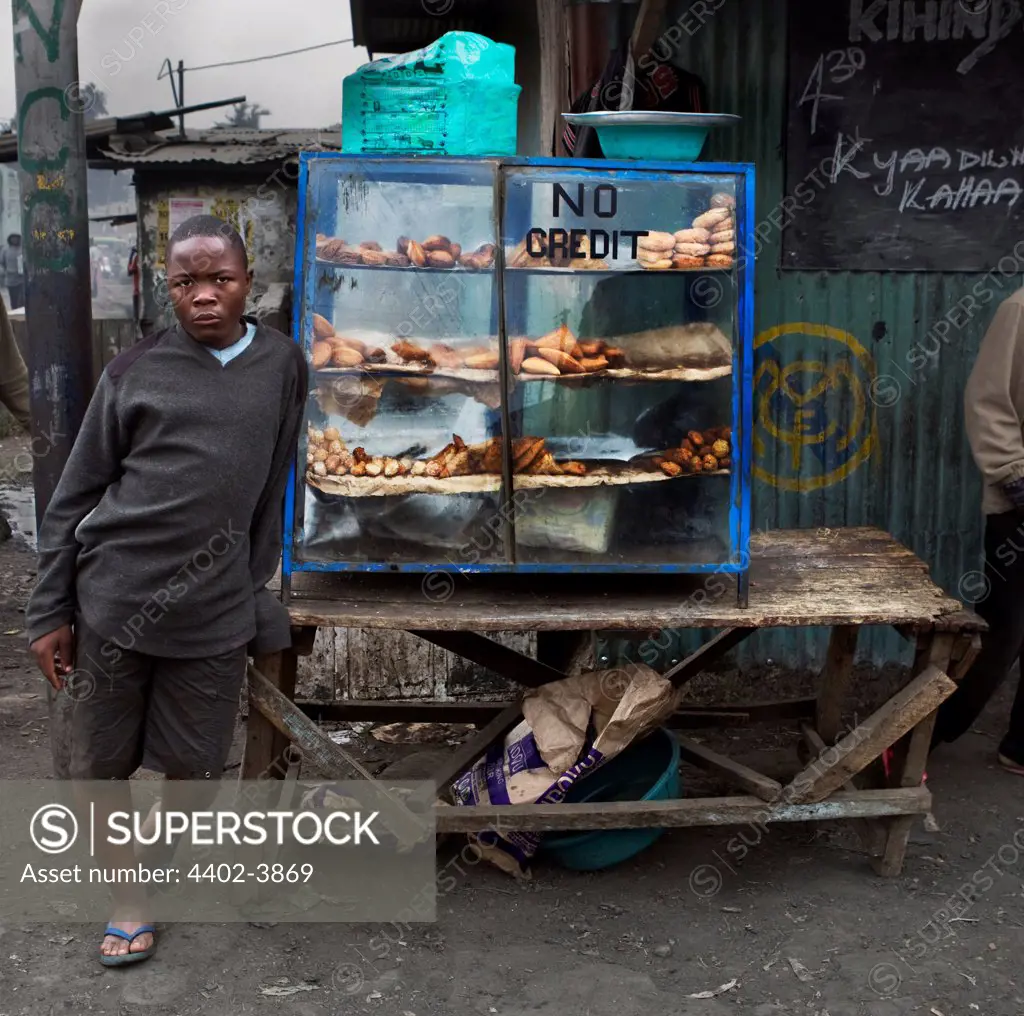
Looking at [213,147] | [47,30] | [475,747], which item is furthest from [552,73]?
[213,147]

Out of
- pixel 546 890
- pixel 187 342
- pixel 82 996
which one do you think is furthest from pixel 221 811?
pixel 187 342

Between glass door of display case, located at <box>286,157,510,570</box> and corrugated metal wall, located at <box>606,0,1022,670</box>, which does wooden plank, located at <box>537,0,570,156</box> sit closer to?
corrugated metal wall, located at <box>606,0,1022,670</box>

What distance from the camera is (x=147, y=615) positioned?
301 centimetres

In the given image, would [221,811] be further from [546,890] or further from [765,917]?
[765,917]

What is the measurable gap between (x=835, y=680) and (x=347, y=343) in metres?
2.04

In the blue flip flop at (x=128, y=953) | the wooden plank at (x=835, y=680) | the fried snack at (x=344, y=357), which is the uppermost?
the fried snack at (x=344, y=357)

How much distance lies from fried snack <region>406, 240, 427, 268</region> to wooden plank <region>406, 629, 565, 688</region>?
1.31 metres

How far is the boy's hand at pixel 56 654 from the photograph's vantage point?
306cm

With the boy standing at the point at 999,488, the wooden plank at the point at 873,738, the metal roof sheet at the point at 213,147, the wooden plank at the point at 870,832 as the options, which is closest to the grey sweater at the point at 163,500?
the wooden plank at the point at 873,738

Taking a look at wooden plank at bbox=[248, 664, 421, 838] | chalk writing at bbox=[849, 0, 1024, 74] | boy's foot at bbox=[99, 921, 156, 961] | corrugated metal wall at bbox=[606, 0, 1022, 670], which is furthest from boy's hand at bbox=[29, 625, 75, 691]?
chalk writing at bbox=[849, 0, 1024, 74]

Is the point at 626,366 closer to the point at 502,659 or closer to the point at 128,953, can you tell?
the point at 502,659

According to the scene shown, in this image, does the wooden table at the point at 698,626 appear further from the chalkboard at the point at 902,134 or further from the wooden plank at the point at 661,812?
the chalkboard at the point at 902,134

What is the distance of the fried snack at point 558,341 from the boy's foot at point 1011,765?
2442 mm

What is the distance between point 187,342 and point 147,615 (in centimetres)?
68
